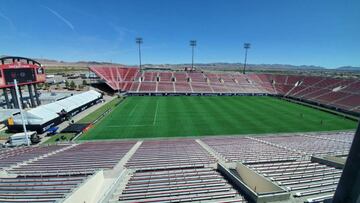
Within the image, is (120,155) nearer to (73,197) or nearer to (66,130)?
(73,197)

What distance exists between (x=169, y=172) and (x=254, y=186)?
5.18 meters

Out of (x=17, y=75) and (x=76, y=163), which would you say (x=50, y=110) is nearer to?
(x=17, y=75)

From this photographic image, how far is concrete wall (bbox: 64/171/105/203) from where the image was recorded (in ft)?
28.6

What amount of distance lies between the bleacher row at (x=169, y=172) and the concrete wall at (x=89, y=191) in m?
0.40

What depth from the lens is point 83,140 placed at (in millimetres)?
25469

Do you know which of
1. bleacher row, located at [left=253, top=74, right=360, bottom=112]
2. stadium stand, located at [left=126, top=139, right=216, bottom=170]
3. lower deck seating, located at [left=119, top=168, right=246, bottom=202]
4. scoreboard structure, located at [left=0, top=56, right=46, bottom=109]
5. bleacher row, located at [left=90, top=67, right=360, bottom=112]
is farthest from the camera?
bleacher row, located at [left=90, top=67, right=360, bottom=112]

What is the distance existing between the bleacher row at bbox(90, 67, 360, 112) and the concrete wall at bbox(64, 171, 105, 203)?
49235 millimetres

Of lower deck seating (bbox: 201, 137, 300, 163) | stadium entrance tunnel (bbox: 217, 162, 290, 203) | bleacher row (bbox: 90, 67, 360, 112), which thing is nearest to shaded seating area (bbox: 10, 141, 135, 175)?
stadium entrance tunnel (bbox: 217, 162, 290, 203)

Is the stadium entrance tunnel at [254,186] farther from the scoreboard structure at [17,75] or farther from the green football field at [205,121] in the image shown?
A: the scoreboard structure at [17,75]

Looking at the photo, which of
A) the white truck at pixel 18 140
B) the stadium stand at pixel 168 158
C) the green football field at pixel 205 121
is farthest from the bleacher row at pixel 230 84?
the stadium stand at pixel 168 158

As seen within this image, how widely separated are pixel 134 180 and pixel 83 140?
17.3m

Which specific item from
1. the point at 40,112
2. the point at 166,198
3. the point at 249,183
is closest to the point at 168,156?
the point at 249,183

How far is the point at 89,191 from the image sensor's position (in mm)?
10500

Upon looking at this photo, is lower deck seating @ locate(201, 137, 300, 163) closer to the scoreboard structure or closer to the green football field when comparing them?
the green football field
